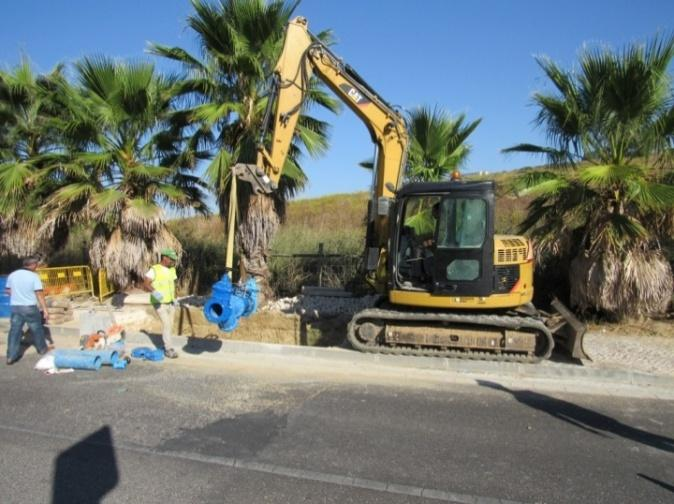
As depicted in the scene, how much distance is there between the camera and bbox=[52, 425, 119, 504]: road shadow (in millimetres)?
→ 3723

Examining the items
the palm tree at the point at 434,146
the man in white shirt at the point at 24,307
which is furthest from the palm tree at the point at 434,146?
the man in white shirt at the point at 24,307

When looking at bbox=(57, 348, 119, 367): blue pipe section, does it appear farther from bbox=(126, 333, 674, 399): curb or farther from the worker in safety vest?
bbox=(126, 333, 674, 399): curb

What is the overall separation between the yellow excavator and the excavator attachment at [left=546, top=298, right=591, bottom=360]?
2 cm

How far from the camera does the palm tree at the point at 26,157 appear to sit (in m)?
11.7

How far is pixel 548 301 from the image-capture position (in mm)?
10672

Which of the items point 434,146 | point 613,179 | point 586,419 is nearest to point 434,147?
point 434,146

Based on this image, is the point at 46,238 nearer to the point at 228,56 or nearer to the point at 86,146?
the point at 86,146

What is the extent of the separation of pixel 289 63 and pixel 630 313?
23.7ft

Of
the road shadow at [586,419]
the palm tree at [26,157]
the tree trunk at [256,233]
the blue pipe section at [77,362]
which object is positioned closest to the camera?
the road shadow at [586,419]

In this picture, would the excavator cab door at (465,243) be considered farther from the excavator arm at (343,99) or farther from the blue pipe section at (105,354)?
the blue pipe section at (105,354)

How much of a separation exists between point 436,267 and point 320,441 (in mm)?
3389

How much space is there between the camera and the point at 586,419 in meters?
5.34

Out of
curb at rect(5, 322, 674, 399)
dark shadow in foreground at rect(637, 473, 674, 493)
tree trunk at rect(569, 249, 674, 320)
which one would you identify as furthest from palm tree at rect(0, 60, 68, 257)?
dark shadow in foreground at rect(637, 473, 674, 493)

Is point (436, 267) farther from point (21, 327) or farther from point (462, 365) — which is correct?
point (21, 327)
